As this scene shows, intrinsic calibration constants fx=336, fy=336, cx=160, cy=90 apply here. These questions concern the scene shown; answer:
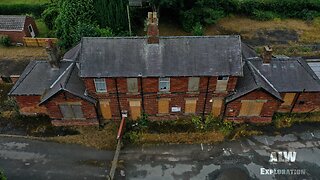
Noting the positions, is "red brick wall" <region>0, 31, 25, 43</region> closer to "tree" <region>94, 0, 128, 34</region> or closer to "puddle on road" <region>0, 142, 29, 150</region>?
"tree" <region>94, 0, 128, 34</region>

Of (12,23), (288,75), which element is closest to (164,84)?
(288,75)

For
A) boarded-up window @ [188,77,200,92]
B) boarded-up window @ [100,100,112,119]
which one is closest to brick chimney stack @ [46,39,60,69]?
boarded-up window @ [100,100,112,119]

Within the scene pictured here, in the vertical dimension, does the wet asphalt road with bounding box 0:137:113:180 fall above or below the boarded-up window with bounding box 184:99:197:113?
below

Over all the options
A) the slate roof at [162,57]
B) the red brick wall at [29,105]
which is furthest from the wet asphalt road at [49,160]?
the slate roof at [162,57]

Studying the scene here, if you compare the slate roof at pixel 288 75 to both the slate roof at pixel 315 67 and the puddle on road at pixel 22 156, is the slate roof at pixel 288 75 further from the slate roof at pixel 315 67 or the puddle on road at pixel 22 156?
the puddle on road at pixel 22 156

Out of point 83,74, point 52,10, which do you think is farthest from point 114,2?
point 83,74
